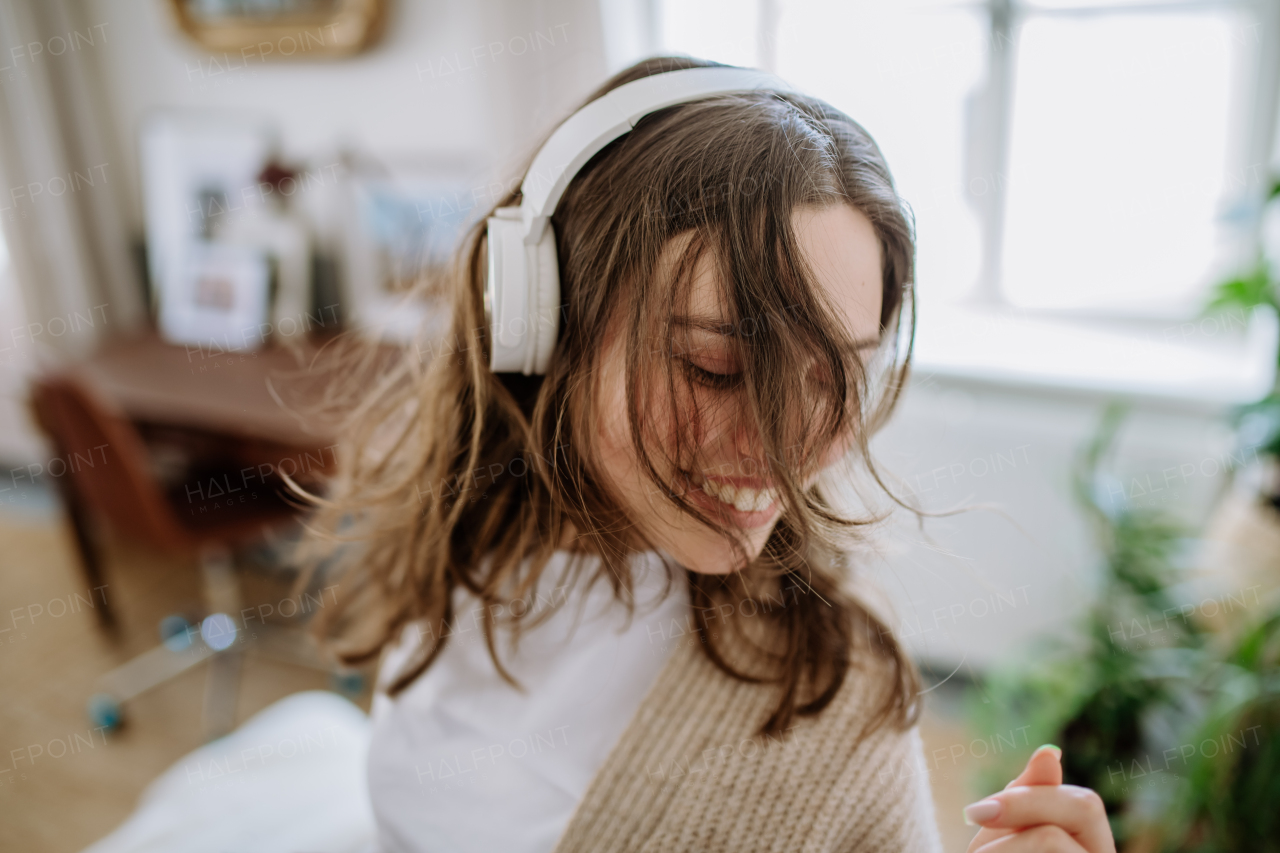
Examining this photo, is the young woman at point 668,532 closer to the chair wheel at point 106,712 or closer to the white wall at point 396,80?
the white wall at point 396,80

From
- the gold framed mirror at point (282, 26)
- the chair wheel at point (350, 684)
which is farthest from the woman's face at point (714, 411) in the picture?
the gold framed mirror at point (282, 26)

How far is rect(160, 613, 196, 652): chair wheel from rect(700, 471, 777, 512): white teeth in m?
2.08

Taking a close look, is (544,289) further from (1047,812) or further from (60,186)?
(60,186)

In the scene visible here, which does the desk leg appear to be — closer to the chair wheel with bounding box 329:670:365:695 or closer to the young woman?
the chair wheel with bounding box 329:670:365:695

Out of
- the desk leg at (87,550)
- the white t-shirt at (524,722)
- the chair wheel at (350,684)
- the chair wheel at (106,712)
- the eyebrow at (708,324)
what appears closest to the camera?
the eyebrow at (708,324)

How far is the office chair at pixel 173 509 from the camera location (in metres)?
1.78

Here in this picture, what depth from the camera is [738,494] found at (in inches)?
23.7

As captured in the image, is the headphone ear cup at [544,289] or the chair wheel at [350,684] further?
the chair wheel at [350,684]

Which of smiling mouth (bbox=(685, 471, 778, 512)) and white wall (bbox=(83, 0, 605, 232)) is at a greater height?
white wall (bbox=(83, 0, 605, 232))

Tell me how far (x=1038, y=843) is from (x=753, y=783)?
0.21 m

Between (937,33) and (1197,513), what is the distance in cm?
117

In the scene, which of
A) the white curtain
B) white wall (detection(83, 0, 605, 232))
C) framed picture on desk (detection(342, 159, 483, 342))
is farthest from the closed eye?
the white curtain

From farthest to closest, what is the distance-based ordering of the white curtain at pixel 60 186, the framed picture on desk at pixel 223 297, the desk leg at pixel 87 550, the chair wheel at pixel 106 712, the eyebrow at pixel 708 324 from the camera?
the white curtain at pixel 60 186
the framed picture on desk at pixel 223 297
the desk leg at pixel 87 550
the chair wheel at pixel 106 712
the eyebrow at pixel 708 324

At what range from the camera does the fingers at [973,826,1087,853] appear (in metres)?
0.55
